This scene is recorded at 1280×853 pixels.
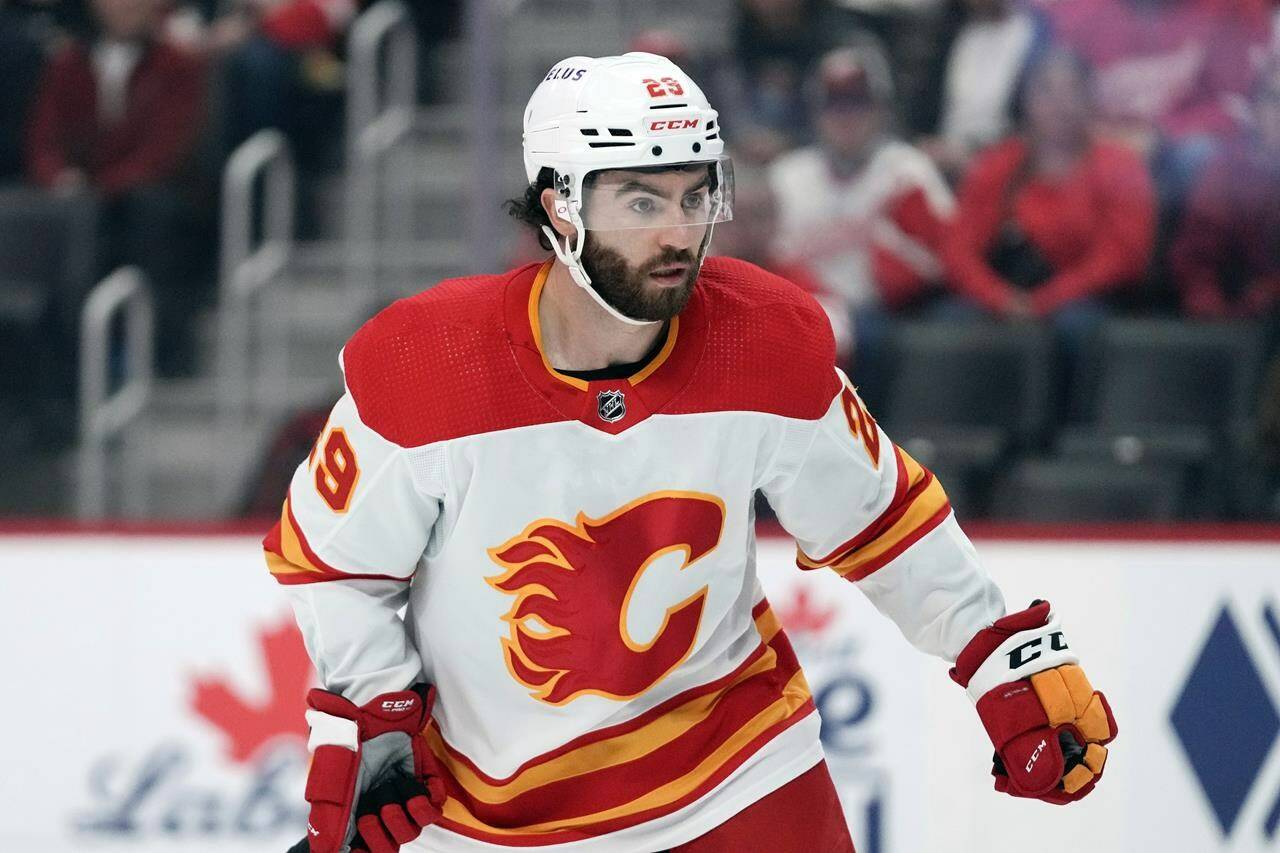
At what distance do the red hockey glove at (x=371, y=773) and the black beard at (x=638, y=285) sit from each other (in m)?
0.56

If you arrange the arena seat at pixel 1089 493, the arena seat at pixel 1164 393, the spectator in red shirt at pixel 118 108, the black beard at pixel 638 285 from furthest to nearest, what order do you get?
1. the spectator in red shirt at pixel 118 108
2. the arena seat at pixel 1164 393
3. the arena seat at pixel 1089 493
4. the black beard at pixel 638 285

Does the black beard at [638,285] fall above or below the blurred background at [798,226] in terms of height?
above

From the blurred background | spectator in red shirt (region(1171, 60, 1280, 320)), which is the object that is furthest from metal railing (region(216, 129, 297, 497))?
spectator in red shirt (region(1171, 60, 1280, 320))

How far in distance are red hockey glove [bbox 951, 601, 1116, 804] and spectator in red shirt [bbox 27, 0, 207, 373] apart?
117 inches

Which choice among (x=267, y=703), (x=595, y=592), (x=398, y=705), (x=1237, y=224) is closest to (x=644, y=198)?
(x=595, y=592)

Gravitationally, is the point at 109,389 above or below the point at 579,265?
below

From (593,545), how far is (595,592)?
0.19 feet

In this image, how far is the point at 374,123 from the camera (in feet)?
16.8

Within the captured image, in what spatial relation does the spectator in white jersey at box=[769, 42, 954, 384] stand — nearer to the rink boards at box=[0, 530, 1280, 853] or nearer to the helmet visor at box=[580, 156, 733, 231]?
the rink boards at box=[0, 530, 1280, 853]

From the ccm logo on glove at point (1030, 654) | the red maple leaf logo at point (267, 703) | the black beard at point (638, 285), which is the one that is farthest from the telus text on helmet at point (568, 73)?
the red maple leaf logo at point (267, 703)

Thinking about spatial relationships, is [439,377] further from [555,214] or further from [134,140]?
[134,140]

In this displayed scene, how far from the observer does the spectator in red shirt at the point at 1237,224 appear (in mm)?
4273

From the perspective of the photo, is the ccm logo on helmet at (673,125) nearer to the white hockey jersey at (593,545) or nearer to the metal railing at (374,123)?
the white hockey jersey at (593,545)

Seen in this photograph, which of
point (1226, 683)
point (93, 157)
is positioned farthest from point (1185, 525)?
point (93, 157)
